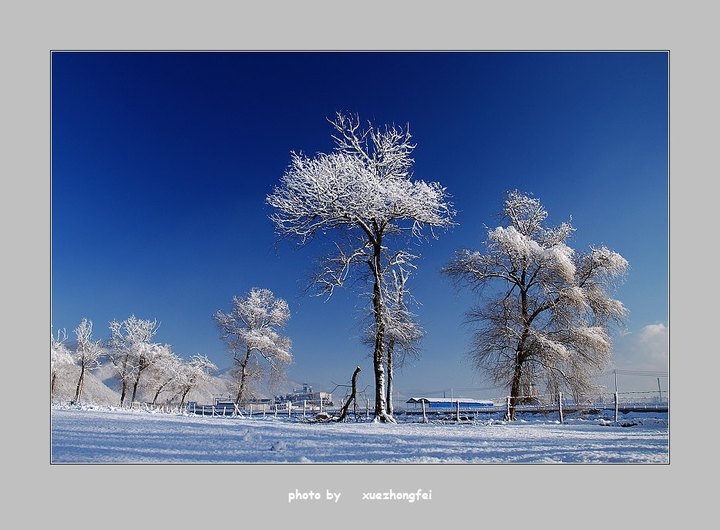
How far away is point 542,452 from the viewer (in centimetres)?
786

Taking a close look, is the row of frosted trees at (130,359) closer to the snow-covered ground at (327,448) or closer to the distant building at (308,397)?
the distant building at (308,397)

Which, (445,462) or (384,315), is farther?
(384,315)

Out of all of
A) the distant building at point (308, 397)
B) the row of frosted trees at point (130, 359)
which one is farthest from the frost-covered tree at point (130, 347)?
the distant building at point (308, 397)

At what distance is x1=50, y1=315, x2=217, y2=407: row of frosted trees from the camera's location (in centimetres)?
4769

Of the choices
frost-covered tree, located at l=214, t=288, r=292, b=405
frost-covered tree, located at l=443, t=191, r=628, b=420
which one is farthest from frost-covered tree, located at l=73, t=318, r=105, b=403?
frost-covered tree, located at l=443, t=191, r=628, b=420

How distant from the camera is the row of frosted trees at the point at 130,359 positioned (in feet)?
156

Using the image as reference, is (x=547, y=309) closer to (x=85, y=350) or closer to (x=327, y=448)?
(x=327, y=448)

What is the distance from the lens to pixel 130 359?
166 feet

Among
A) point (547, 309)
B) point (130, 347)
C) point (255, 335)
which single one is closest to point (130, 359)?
point (130, 347)

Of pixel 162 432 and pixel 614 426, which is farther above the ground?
pixel 162 432

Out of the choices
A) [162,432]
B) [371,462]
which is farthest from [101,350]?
[371,462]

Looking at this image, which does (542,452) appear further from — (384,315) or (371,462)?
(384,315)

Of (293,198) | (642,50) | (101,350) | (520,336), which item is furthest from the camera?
(101,350)

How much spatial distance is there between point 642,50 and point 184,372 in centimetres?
5604
